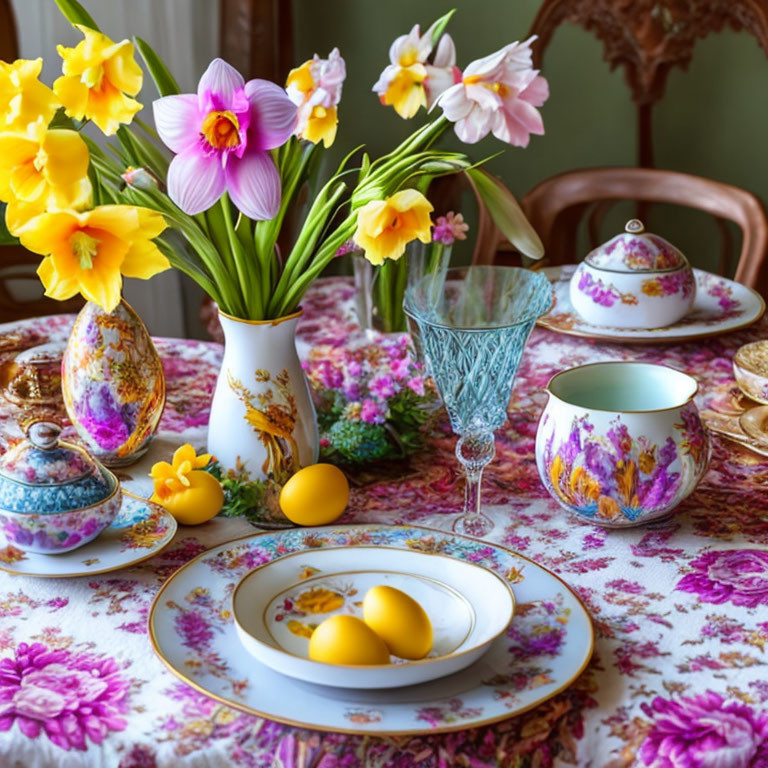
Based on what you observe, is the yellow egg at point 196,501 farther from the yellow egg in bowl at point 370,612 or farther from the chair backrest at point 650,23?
the chair backrest at point 650,23

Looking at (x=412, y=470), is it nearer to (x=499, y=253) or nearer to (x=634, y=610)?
(x=634, y=610)

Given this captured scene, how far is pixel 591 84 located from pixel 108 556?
2395 millimetres

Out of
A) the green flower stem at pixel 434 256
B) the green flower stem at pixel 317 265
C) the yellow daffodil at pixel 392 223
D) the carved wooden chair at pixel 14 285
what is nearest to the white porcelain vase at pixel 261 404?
the green flower stem at pixel 317 265

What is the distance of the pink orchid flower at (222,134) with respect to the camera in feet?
2.91

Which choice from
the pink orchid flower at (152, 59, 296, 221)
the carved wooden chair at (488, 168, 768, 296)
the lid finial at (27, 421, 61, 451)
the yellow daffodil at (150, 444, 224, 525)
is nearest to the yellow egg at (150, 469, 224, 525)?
the yellow daffodil at (150, 444, 224, 525)

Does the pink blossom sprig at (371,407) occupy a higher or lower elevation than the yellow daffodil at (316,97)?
lower

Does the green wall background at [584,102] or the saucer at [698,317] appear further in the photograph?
the green wall background at [584,102]

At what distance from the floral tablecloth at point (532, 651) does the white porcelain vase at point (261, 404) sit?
0.21ft

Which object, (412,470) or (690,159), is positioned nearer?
(412,470)

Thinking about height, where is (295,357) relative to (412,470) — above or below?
above

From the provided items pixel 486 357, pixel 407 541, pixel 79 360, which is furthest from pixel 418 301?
pixel 79 360

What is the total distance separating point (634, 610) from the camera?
88 centimetres

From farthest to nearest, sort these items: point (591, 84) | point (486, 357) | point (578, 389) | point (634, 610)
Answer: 1. point (591, 84)
2. point (578, 389)
3. point (486, 357)
4. point (634, 610)

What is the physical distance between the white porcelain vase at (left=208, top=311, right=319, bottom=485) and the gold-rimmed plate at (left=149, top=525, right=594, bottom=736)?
0.34 ft
